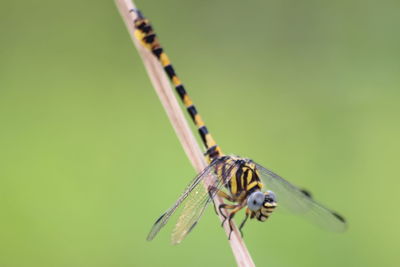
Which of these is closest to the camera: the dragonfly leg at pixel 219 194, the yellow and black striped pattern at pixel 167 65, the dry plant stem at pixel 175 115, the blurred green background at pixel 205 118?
the dry plant stem at pixel 175 115

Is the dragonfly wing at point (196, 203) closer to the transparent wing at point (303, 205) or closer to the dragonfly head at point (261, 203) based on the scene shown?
the dragonfly head at point (261, 203)

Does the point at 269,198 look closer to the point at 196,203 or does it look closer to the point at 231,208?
the point at 231,208

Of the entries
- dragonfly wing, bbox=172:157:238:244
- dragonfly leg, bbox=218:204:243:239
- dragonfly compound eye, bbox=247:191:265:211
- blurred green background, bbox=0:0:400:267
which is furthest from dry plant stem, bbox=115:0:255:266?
blurred green background, bbox=0:0:400:267

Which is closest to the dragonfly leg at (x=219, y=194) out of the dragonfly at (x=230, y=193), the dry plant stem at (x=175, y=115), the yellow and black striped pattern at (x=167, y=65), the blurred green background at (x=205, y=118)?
the dragonfly at (x=230, y=193)

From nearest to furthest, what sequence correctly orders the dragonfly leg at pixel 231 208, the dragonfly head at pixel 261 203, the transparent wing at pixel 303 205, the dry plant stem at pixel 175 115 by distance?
the dry plant stem at pixel 175 115, the dragonfly leg at pixel 231 208, the dragonfly head at pixel 261 203, the transparent wing at pixel 303 205

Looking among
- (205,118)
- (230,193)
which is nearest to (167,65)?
(230,193)

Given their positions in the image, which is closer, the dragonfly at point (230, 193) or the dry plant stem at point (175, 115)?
the dry plant stem at point (175, 115)

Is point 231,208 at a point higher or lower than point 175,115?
lower
